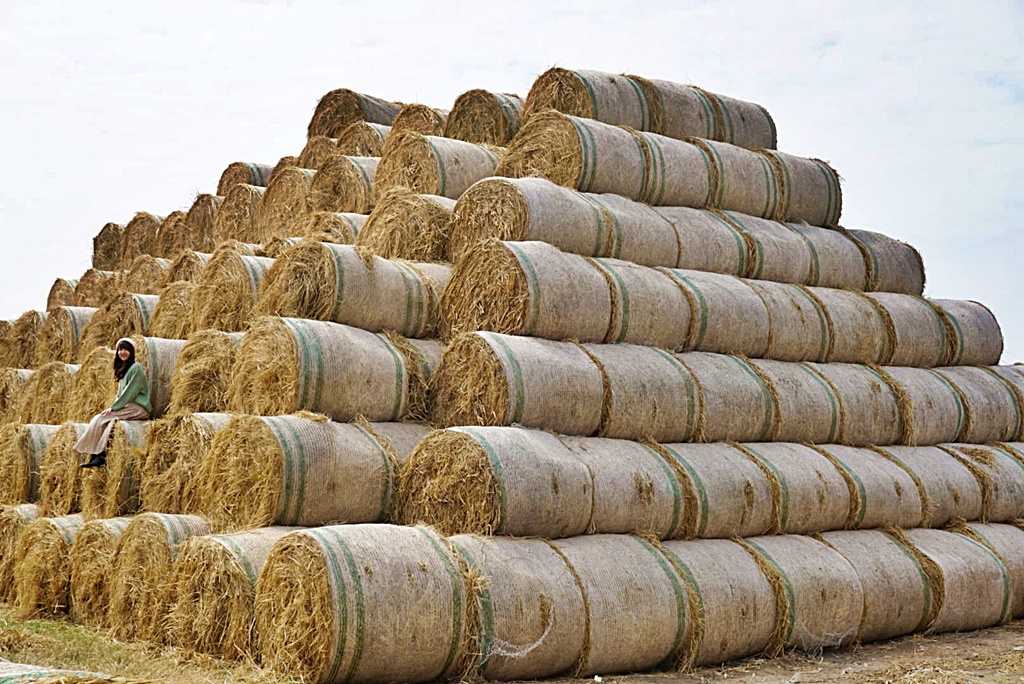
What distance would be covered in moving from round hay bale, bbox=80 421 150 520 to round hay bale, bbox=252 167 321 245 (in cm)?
260

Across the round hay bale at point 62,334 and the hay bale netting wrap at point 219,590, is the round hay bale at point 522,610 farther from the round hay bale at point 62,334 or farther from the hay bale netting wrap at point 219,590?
the round hay bale at point 62,334

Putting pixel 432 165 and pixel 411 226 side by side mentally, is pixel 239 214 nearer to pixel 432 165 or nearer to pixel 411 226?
pixel 432 165

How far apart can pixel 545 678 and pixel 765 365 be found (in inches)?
127

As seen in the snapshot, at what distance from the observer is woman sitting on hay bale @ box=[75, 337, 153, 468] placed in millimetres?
8570

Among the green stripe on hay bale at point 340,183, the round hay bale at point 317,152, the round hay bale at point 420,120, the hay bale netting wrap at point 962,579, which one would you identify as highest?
the round hay bale at point 420,120

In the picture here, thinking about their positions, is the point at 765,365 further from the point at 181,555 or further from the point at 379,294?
the point at 181,555

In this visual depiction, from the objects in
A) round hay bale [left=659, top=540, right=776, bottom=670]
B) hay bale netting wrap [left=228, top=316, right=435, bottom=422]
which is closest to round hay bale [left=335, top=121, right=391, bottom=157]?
hay bale netting wrap [left=228, top=316, right=435, bottom=422]

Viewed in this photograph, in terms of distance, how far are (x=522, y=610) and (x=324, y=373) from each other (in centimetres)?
200

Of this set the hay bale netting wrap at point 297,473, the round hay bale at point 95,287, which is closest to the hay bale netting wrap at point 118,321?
the round hay bale at point 95,287

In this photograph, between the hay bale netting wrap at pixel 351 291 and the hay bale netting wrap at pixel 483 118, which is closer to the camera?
the hay bale netting wrap at pixel 351 291

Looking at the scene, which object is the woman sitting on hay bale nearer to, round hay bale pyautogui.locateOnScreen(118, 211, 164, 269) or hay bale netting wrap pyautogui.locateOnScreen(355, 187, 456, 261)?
hay bale netting wrap pyautogui.locateOnScreen(355, 187, 456, 261)

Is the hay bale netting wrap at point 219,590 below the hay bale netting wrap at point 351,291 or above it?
below

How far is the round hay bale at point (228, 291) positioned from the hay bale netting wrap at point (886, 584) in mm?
4380

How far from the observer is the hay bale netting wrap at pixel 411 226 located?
28.7ft
